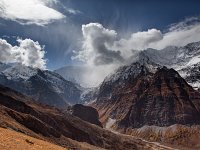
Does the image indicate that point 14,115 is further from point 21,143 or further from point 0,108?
point 21,143

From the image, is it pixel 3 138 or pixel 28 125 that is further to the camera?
pixel 28 125

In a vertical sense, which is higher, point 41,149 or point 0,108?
point 0,108

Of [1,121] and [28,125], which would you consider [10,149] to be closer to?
[1,121]

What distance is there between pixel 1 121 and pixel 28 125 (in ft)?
143

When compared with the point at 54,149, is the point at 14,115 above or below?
above

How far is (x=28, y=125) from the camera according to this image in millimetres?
198375

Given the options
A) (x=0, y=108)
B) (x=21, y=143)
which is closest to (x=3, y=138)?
(x=21, y=143)

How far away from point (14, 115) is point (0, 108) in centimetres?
832

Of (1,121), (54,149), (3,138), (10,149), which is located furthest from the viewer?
(1,121)

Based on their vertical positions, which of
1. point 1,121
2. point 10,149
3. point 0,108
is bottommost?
point 10,149

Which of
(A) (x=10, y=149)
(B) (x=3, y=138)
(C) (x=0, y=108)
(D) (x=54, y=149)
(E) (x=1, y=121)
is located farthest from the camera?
(C) (x=0, y=108)

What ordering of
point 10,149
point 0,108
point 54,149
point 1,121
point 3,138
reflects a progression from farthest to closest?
point 0,108
point 1,121
point 54,149
point 3,138
point 10,149

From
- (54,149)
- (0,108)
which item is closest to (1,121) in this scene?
(0,108)

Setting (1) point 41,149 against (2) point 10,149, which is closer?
(2) point 10,149
